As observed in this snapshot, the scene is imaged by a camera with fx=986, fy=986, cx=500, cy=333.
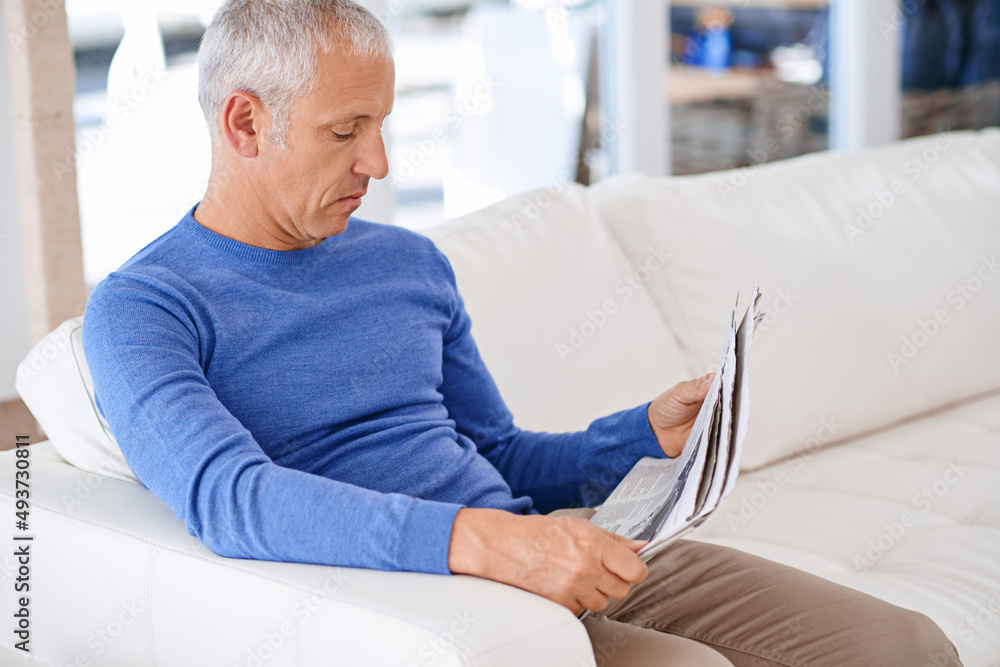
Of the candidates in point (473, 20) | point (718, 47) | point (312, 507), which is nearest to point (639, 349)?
point (312, 507)

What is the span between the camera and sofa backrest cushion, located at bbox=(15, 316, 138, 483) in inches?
47.3

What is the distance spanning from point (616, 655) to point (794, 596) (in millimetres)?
258

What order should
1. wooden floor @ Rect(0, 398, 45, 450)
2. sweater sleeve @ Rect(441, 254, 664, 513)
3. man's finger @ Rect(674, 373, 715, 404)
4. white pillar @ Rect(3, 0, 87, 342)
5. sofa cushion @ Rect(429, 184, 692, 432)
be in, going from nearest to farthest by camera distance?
man's finger @ Rect(674, 373, 715, 404) → sweater sleeve @ Rect(441, 254, 664, 513) → sofa cushion @ Rect(429, 184, 692, 432) → white pillar @ Rect(3, 0, 87, 342) → wooden floor @ Rect(0, 398, 45, 450)

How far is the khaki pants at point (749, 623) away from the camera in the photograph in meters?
1.04

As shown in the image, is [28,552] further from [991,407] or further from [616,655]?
[991,407]

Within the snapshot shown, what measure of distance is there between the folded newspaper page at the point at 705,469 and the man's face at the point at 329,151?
446 millimetres

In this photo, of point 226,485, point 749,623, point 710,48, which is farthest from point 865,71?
point 226,485

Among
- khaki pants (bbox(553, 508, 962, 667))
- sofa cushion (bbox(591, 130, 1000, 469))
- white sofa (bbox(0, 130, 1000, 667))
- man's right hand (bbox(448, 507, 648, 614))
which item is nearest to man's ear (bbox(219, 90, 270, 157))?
white sofa (bbox(0, 130, 1000, 667))

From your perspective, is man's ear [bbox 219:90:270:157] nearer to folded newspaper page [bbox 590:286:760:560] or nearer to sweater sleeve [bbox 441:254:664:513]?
sweater sleeve [bbox 441:254:664:513]

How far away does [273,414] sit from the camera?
1082 mm

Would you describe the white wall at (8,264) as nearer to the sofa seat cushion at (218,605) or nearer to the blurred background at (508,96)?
the blurred background at (508,96)

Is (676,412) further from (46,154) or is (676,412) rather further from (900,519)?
(46,154)

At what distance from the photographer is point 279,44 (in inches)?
41.4

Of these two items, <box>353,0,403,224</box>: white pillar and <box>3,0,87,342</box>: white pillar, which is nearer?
<box>3,0,87,342</box>: white pillar
